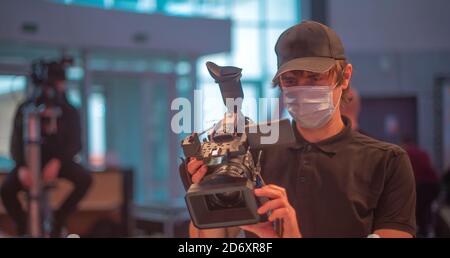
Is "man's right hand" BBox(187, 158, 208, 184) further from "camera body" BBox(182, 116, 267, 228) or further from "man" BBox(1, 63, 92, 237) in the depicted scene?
"man" BBox(1, 63, 92, 237)

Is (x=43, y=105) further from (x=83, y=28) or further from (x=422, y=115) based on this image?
(x=422, y=115)

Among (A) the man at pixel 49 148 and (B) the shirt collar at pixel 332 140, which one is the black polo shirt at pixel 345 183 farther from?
(A) the man at pixel 49 148

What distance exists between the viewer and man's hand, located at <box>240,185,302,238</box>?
3.41 feet

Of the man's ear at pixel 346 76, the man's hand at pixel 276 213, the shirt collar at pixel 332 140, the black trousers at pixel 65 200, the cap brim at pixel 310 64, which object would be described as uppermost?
the cap brim at pixel 310 64

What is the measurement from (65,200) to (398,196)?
8.58ft

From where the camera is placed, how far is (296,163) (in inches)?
47.8

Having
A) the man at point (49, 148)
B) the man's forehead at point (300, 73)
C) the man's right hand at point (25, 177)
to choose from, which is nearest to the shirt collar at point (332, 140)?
the man's forehead at point (300, 73)

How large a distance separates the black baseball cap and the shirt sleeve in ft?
0.81

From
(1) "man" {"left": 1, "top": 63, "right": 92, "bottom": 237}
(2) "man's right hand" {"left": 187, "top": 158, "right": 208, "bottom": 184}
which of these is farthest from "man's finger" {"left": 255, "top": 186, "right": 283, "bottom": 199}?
(1) "man" {"left": 1, "top": 63, "right": 92, "bottom": 237}

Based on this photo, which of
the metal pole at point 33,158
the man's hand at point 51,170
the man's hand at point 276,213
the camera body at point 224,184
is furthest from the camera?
the man's hand at point 51,170

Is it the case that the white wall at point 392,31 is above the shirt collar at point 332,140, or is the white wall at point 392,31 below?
above

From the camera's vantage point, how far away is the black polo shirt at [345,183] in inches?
44.1

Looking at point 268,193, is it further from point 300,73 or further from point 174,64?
point 174,64

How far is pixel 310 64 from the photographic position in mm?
1096
